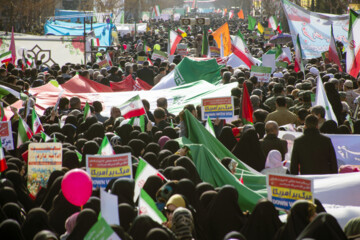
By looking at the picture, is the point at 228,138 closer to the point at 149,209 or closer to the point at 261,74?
the point at 149,209

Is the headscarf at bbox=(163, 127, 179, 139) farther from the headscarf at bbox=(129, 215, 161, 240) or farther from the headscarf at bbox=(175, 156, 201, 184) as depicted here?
the headscarf at bbox=(129, 215, 161, 240)

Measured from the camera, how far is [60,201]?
20.5 ft

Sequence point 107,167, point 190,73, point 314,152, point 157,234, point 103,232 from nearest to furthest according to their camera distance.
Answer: point 103,232 → point 157,234 → point 107,167 → point 314,152 → point 190,73

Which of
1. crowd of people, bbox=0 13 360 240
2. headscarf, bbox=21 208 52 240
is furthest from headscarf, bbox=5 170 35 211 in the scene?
headscarf, bbox=21 208 52 240

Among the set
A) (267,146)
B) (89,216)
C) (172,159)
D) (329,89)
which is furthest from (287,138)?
(89,216)

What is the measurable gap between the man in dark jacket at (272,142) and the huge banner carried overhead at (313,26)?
1078 cm

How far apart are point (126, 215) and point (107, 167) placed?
990mm

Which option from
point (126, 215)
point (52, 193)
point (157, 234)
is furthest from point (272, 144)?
point (157, 234)

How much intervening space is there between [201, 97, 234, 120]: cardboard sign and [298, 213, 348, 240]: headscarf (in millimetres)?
5083

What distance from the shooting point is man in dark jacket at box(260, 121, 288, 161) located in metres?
8.21

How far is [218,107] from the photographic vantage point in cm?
969

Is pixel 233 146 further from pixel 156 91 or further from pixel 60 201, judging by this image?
pixel 156 91

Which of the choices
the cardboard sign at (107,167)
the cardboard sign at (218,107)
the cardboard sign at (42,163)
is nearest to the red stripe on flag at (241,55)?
the cardboard sign at (218,107)

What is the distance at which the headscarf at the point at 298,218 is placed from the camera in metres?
5.06
